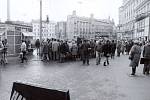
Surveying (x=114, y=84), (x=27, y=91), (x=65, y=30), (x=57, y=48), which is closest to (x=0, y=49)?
(x=57, y=48)

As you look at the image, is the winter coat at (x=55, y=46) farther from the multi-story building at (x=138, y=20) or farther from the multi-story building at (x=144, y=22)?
the multi-story building at (x=138, y=20)

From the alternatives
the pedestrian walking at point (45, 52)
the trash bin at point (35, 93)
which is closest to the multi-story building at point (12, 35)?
the pedestrian walking at point (45, 52)

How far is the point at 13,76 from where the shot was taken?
38.7 feet

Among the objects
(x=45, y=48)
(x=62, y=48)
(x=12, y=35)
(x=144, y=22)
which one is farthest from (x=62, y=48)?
(x=144, y=22)

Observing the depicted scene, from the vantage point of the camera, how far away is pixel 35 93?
5.43 m

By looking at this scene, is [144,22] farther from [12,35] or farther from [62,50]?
[62,50]

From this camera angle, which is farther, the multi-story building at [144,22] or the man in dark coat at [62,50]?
the multi-story building at [144,22]

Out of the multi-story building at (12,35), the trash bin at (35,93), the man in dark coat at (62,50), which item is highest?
the multi-story building at (12,35)

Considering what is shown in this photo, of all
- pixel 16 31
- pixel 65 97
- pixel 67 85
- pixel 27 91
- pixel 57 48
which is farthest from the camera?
pixel 16 31

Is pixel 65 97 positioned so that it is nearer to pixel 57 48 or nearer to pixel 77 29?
pixel 57 48

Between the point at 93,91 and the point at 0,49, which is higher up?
the point at 0,49

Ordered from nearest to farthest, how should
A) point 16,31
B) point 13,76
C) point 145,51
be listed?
point 13,76
point 145,51
point 16,31

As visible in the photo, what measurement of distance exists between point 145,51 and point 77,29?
4045 inches

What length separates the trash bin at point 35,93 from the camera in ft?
16.5
